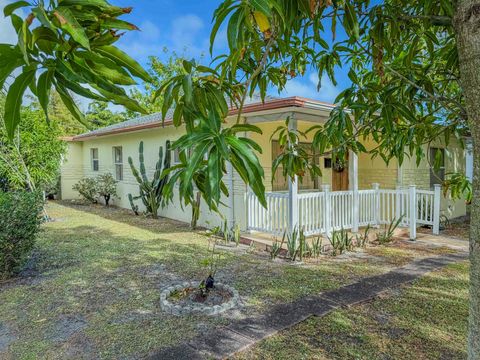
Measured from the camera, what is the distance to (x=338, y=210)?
25.5ft

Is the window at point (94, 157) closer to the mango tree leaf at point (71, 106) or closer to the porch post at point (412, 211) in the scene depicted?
the porch post at point (412, 211)

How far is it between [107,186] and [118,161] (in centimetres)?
110

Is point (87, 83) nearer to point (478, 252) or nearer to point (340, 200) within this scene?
point (478, 252)

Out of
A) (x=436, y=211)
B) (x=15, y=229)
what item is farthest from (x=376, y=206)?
(x=15, y=229)

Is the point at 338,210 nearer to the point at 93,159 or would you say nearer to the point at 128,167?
the point at 128,167

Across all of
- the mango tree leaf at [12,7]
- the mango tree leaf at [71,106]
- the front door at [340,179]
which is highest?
the mango tree leaf at [12,7]

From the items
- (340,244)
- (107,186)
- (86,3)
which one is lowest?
(340,244)

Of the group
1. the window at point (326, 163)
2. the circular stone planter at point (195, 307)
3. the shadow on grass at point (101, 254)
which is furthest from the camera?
the window at point (326, 163)

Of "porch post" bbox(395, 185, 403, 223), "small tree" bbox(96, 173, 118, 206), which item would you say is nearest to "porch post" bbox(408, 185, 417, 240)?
"porch post" bbox(395, 185, 403, 223)

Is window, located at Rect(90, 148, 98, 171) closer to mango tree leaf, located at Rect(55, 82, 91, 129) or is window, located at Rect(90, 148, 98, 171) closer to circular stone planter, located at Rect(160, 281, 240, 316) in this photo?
circular stone planter, located at Rect(160, 281, 240, 316)

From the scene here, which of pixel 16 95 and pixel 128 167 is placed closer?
pixel 16 95

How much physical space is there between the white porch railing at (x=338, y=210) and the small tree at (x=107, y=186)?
25.3 feet

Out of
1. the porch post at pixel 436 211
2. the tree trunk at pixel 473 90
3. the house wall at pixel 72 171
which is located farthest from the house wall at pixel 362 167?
the house wall at pixel 72 171

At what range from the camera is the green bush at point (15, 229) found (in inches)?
188
